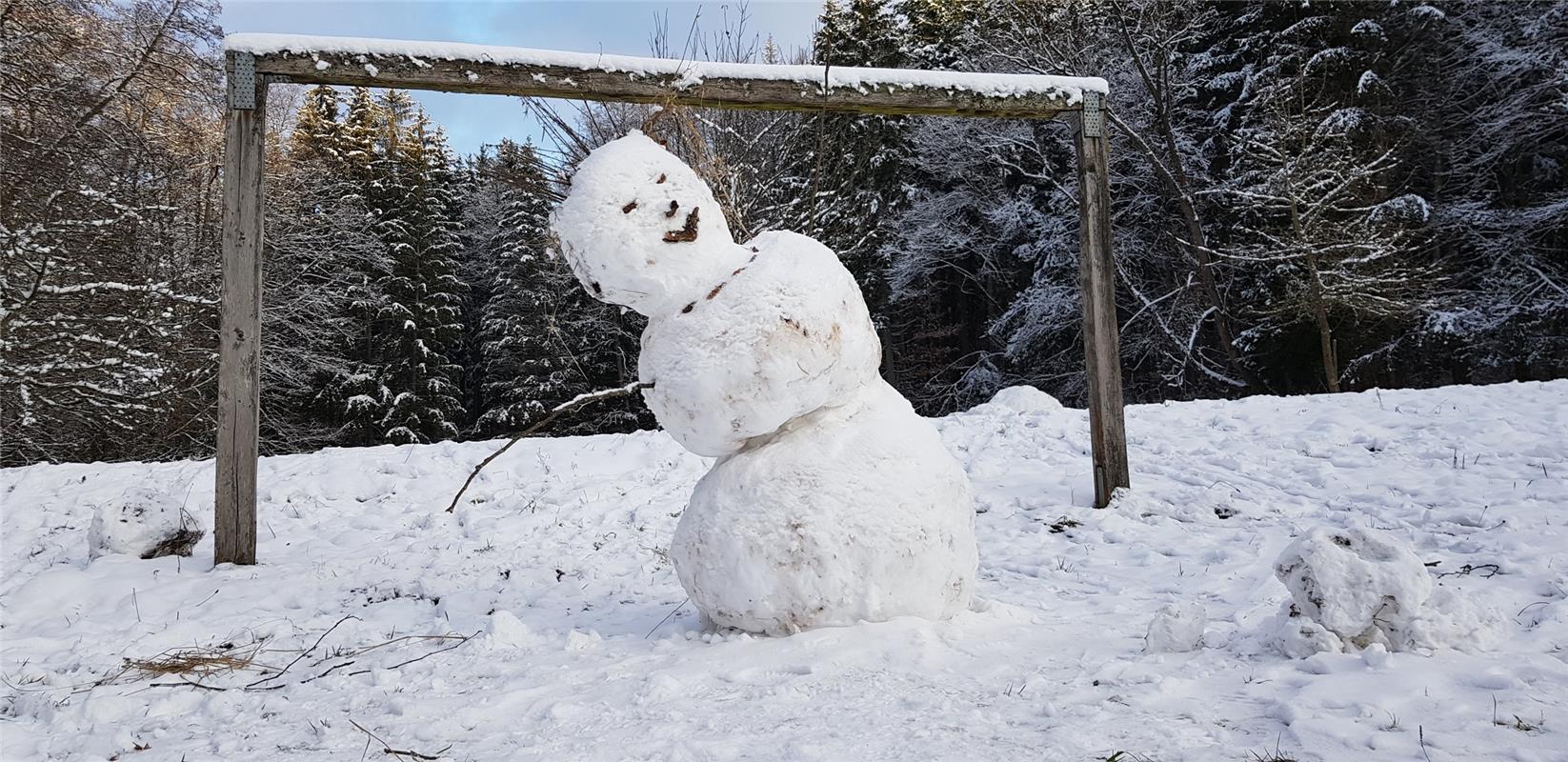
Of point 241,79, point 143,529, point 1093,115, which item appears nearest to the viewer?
point 241,79

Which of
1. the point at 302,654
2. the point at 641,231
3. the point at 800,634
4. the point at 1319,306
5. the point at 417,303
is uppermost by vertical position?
the point at 417,303

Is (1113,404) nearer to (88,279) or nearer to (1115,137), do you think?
(88,279)

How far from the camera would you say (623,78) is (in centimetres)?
504

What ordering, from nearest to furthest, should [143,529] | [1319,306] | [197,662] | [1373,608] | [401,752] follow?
[401,752] → [1373,608] → [197,662] → [143,529] → [1319,306]

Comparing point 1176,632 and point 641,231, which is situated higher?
point 641,231

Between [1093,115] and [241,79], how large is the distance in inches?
206

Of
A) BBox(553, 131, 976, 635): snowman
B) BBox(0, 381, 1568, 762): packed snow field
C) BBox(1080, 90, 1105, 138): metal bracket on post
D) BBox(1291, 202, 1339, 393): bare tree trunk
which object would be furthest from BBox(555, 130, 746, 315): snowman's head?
BBox(1291, 202, 1339, 393): bare tree trunk

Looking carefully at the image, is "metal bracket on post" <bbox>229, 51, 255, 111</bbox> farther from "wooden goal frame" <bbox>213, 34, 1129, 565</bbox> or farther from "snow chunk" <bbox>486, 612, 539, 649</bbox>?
"snow chunk" <bbox>486, 612, 539, 649</bbox>

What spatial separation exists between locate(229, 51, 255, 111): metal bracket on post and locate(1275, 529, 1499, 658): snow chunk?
213 inches

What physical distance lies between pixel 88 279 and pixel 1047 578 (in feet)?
34.9

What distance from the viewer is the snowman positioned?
3.02m

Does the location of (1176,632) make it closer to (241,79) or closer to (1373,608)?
(1373,608)

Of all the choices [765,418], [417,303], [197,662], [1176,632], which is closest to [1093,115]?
[765,418]

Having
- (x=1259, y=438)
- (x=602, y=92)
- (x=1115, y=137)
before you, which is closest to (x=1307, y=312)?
(x=1115, y=137)
